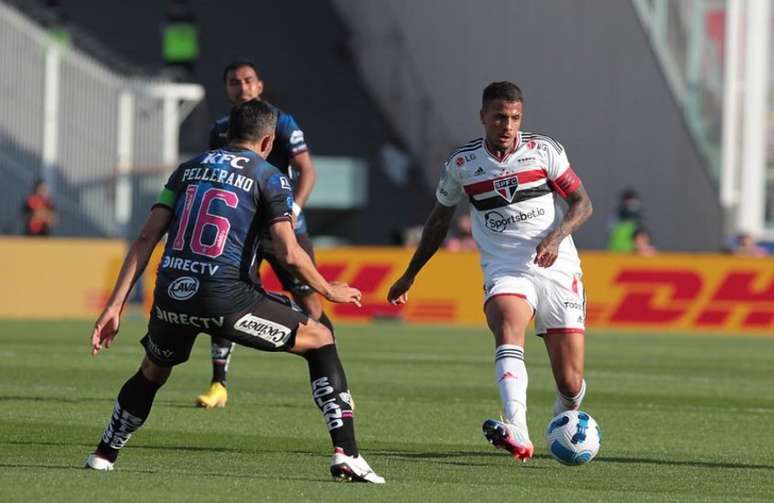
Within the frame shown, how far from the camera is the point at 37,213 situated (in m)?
28.4

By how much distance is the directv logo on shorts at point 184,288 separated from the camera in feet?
26.9

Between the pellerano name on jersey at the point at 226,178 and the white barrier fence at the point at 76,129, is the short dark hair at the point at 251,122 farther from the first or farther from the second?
the white barrier fence at the point at 76,129

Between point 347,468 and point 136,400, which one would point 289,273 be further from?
point 347,468

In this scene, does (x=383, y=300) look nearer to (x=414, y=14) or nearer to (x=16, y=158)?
(x=16, y=158)

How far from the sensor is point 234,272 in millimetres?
8273

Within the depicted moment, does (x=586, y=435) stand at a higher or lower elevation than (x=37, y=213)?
higher

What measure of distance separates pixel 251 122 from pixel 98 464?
1883 millimetres

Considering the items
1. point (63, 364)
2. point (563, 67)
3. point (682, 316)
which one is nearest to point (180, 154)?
point (563, 67)

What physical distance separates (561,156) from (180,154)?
2959cm

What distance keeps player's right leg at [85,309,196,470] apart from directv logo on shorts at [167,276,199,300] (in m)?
0.19

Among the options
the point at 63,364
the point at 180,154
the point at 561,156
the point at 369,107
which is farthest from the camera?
the point at 369,107

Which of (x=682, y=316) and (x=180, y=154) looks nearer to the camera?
(x=682, y=316)

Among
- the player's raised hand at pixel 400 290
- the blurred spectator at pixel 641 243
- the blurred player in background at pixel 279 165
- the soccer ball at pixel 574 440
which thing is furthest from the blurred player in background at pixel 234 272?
the blurred spectator at pixel 641 243

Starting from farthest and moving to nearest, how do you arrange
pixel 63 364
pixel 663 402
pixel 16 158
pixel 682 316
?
1. pixel 16 158
2. pixel 682 316
3. pixel 63 364
4. pixel 663 402
